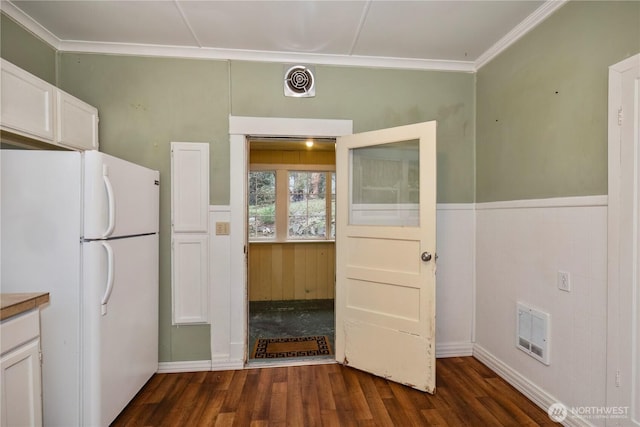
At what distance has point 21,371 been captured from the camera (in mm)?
1201

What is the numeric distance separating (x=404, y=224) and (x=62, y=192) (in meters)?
2.24

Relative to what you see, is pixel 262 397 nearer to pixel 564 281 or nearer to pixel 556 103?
pixel 564 281

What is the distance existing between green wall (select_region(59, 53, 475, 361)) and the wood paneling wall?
1.78 m

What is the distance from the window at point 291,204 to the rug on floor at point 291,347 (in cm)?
157

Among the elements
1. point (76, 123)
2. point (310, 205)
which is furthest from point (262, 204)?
point (76, 123)

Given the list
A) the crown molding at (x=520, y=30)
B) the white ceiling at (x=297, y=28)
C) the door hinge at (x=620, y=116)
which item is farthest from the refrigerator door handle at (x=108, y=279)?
the crown molding at (x=520, y=30)

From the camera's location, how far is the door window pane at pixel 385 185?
2.30 metres

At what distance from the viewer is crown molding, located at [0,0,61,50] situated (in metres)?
1.84

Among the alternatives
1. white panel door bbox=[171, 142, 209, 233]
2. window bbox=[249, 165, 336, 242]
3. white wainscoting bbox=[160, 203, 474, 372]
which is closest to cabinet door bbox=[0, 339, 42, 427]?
white panel door bbox=[171, 142, 209, 233]

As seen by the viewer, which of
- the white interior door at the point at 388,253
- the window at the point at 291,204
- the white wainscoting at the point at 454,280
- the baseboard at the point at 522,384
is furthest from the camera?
the window at the point at 291,204

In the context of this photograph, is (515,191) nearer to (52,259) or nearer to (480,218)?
(480,218)

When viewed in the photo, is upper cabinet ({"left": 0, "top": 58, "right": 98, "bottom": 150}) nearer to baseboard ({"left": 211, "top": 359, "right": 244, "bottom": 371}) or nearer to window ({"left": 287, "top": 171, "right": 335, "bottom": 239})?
baseboard ({"left": 211, "top": 359, "right": 244, "bottom": 371})

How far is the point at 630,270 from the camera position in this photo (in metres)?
1.44

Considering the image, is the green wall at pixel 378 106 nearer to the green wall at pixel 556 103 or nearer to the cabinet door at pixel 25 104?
the green wall at pixel 556 103
